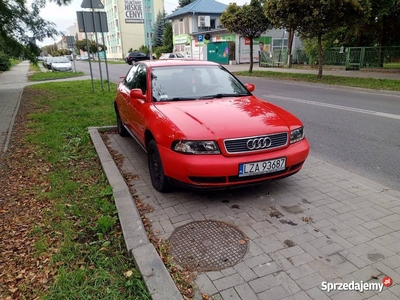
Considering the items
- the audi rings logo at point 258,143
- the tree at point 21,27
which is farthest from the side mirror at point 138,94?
the tree at point 21,27

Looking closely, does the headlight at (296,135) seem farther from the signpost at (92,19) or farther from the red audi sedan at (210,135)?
the signpost at (92,19)

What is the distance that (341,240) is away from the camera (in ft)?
9.65

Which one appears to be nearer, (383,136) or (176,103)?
(176,103)

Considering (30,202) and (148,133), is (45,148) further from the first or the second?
(148,133)

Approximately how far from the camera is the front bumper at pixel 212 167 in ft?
10.8

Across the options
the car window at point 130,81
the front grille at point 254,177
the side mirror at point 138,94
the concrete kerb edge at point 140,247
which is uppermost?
the car window at point 130,81

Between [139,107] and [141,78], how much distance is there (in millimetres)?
747

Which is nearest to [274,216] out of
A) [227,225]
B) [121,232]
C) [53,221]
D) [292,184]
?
[227,225]

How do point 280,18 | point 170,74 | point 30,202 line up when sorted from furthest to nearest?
1. point 280,18
2. point 170,74
3. point 30,202

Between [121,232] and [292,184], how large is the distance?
2301mm

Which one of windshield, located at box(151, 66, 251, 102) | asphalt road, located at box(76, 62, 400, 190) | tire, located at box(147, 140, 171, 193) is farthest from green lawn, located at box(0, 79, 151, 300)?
asphalt road, located at box(76, 62, 400, 190)

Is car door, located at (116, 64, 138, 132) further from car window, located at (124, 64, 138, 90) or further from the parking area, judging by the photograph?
the parking area

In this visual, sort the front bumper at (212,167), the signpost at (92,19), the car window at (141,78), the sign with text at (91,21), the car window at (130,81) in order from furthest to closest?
the sign with text at (91,21) → the signpost at (92,19) → the car window at (130,81) → the car window at (141,78) → the front bumper at (212,167)

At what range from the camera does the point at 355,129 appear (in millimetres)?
6797
